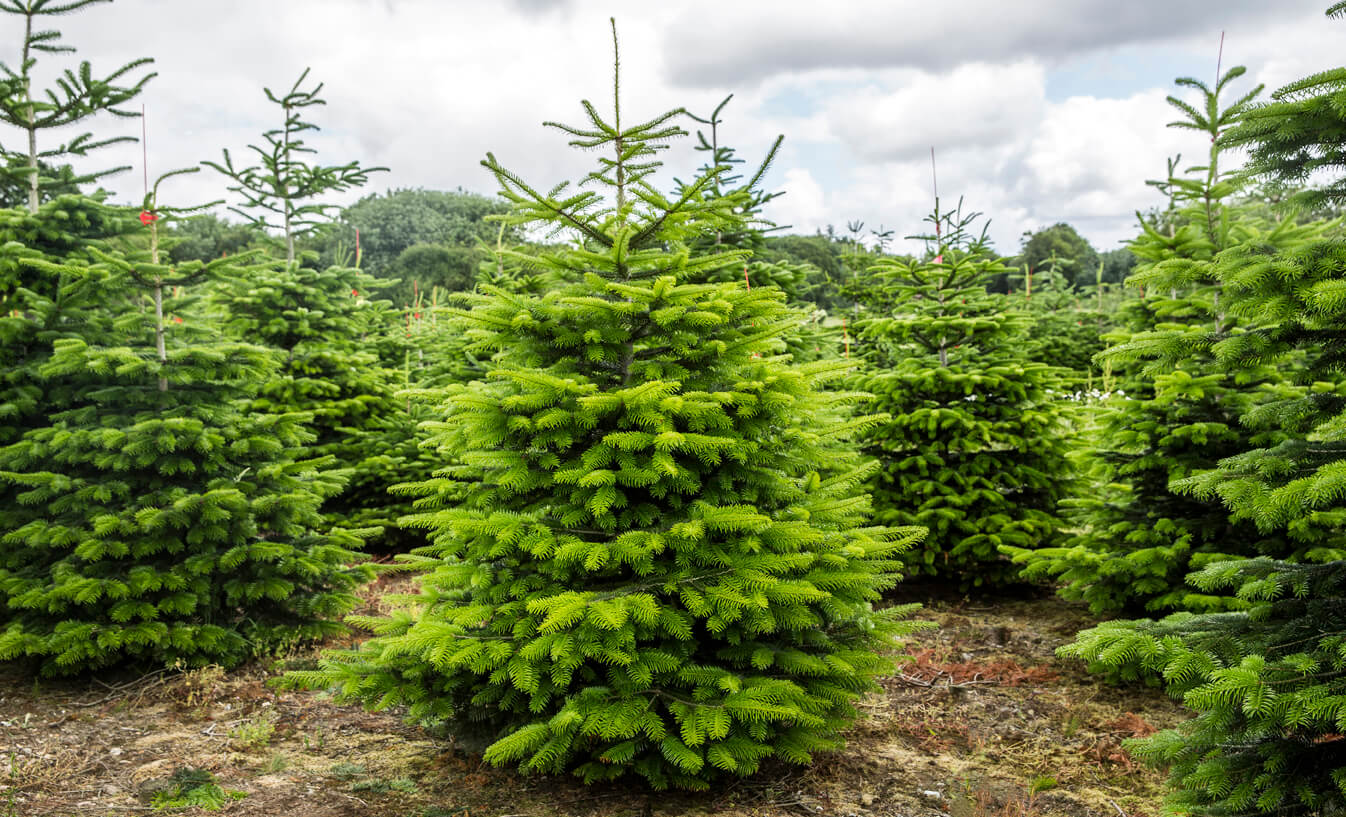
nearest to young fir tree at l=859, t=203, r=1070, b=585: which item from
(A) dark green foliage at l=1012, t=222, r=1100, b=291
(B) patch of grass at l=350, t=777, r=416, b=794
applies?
(B) patch of grass at l=350, t=777, r=416, b=794

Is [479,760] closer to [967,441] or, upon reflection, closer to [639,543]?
[639,543]

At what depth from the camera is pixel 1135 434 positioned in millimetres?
5664

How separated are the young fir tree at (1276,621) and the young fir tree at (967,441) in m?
3.39

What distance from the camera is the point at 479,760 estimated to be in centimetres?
414

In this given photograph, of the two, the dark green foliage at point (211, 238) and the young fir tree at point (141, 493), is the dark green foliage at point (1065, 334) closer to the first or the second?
the young fir tree at point (141, 493)

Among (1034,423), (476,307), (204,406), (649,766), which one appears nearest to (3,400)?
(204,406)

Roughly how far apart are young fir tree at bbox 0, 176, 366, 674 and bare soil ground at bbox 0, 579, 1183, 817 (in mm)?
413

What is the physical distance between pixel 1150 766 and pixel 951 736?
38.4 inches

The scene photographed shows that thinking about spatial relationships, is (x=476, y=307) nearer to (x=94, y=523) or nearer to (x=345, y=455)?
(x=94, y=523)

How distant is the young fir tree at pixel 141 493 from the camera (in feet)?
16.8

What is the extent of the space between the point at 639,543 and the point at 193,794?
2423 millimetres

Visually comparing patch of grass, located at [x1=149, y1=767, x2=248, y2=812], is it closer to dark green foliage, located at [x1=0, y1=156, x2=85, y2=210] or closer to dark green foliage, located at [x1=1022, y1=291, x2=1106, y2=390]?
dark green foliage, located at [x1=0, y1=156, x2=85, y2=210]

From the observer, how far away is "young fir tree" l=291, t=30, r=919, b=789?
3475mm

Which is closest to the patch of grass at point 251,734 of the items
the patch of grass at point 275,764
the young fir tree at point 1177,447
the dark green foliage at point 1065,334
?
the patch of grass at point 275,764
